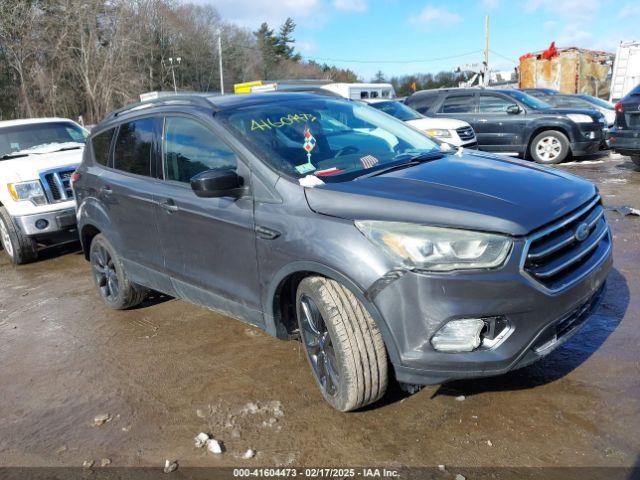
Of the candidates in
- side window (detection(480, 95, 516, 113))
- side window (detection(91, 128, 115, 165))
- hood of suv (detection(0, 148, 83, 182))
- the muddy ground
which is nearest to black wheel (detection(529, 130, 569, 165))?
side window (detection(480, 95, 516, 113))

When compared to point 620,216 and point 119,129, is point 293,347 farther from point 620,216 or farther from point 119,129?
point 620,216

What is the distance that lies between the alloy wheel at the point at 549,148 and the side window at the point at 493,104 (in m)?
1.11

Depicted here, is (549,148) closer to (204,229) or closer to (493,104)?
(493,104)

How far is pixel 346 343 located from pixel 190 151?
5.95ft

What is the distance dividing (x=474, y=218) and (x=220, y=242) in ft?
5.35

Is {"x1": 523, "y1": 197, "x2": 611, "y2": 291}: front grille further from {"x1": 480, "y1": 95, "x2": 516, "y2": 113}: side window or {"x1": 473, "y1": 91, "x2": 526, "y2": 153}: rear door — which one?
{"x1": 480, "y1": 95, "x2": 516, "y2": 113}: side window

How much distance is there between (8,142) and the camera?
26.0 feet

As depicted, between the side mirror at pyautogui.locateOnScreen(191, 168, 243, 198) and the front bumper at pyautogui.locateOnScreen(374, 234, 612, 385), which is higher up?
the side mirror at pyautogui.locateOnScreen(191, 168, 243, 198)

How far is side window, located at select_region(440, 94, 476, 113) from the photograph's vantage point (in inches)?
499

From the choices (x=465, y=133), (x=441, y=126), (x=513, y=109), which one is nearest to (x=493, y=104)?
(x=513, y=109)

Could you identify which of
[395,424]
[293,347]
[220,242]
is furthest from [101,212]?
[395,424]

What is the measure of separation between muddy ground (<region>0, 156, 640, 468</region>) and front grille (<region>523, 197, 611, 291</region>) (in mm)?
755

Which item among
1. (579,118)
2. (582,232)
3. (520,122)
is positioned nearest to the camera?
(582,232)

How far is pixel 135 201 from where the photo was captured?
168 inches
